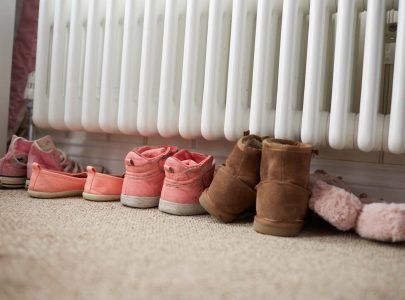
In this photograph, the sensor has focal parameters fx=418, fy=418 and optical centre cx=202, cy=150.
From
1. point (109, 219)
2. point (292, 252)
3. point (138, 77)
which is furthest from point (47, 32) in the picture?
point (292, 252)

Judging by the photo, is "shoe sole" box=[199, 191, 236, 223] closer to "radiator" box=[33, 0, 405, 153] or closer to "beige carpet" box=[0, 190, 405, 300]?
"beige carpet" box=[0, 190, 405, 300]

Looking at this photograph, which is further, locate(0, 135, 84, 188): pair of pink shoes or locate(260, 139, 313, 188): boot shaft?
locate(0, 135, 84, 188): pair of pink shoes

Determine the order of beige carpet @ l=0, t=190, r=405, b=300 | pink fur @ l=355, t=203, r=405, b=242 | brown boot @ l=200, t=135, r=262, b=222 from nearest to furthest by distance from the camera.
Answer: beige carpet @ l=0, t=190, r=405, b=300 → pink fur @ l=355, t=203, r=405, b=242 → brown boot @ l=200, t=135, r=262, b=222

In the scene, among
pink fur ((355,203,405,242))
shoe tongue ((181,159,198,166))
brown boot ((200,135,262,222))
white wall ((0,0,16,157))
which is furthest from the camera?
white wall ((0,0,16,157))

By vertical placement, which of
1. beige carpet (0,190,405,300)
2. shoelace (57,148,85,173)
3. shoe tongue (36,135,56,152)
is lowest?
beige carpet (0,190,405,300)

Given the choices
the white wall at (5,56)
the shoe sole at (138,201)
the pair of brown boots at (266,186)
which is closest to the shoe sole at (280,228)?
the pair of brown boots at (266,186)

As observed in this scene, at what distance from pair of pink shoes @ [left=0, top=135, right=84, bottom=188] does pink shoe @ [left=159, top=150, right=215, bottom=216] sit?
47 centimetres

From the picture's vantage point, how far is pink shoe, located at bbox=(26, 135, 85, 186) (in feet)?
4.37

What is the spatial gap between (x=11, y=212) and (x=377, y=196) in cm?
97

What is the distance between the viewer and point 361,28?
117cm

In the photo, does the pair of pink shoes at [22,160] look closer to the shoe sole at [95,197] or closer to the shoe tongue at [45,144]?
the shoe tongue at [45,144]

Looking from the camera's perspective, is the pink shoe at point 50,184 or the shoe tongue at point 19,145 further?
the shoe tongue at point 19,145

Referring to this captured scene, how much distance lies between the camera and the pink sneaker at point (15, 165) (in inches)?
53.0

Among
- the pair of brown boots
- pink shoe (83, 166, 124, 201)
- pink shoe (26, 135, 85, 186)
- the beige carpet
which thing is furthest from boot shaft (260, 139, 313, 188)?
pink shoe (26, 135, 85, 186)
